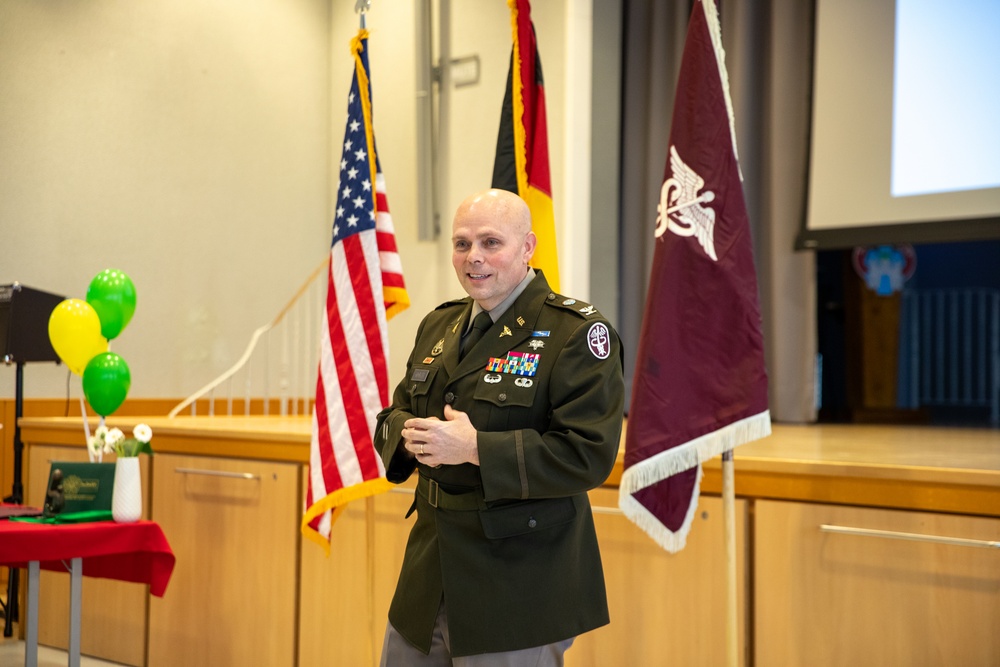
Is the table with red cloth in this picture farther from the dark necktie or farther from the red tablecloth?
the dark necktie

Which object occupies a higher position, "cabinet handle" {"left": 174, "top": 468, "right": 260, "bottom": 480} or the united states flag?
the united states flag

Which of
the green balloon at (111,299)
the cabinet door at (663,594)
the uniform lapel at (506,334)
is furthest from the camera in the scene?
the green balloon at (111,299)

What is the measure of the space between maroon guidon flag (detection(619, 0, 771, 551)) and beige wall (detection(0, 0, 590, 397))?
9.35ft

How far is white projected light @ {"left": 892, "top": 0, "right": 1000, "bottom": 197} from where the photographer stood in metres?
4.62

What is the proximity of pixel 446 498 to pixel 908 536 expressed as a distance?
1168 mm

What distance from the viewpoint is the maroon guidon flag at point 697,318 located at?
2.30 m

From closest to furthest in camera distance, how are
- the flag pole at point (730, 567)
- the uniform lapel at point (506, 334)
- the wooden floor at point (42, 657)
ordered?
the uniform lapel at point (506, 334) → the flag pole at point (730, 567) → the wooden floor at point (42, 657)

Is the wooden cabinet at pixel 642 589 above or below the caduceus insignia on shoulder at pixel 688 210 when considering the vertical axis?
below

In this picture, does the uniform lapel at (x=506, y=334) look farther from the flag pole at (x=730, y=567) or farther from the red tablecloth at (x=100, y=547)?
the red tablecloth at (x=100, y=547)

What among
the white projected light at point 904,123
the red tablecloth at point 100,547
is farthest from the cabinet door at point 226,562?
the white projected light at point 904,123

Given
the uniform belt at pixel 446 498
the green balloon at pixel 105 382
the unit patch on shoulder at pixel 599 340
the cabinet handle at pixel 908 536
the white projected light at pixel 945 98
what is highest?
the white projected light at pixel 945 98

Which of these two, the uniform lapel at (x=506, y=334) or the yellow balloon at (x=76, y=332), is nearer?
the uniform lapel at (x=506, y=334)

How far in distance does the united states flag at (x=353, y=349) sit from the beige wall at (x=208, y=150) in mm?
2318

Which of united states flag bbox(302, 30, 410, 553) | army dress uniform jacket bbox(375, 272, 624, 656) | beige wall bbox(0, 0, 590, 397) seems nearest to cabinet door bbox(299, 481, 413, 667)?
united states flag bbox(302, 30, 410, 553)
